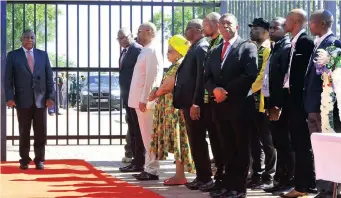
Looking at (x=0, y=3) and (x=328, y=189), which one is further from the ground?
(x=0, y=3)

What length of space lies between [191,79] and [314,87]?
1578 millimetres

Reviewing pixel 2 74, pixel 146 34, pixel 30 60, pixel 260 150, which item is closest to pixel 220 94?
pixel 260 150

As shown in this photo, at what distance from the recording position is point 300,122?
739 centimetres

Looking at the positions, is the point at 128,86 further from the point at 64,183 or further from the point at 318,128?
the point at 318,128

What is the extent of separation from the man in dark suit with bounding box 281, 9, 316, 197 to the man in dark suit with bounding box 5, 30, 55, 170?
4.03 meters

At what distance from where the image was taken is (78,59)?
12641 mm

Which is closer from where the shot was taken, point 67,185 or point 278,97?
point 278,97

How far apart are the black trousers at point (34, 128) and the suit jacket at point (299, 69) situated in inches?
163

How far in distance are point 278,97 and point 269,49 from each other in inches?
37.4

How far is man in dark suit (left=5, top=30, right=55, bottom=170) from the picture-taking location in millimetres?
10305

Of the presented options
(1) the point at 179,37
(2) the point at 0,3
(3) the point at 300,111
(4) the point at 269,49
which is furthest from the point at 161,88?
(2) the point at 0,3

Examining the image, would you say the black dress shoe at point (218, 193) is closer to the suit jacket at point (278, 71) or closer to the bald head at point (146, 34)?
the suit jacket at point (278, 71)

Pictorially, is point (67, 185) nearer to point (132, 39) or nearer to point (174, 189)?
point (174, 189)

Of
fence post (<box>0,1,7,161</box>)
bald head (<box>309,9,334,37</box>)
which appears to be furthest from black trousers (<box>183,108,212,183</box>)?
fence post (<box>0,1,7,161</box>)
